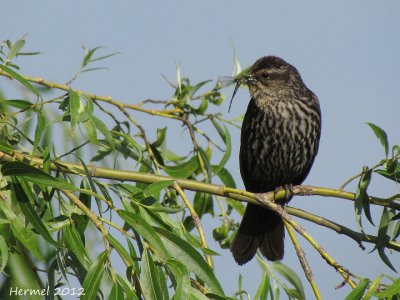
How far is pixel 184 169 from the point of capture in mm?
3172

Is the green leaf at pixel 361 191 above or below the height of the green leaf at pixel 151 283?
above

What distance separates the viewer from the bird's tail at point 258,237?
12.6ft

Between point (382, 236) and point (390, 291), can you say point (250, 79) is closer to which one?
point (382, 236)

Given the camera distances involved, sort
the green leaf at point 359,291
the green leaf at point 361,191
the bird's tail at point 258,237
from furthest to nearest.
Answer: the bird's tail at point 258,237 → the green leaf at point 361,191 → the green leaf at point 359,291

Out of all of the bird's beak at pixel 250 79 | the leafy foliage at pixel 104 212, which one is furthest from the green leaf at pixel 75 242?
the bird's beak at pixel 250 79

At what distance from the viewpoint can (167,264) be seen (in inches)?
81.5

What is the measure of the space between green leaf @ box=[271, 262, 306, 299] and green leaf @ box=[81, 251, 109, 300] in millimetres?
930

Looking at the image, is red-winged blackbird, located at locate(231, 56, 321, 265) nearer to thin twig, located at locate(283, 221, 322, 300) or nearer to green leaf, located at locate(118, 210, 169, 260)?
thin twig, located at locate(283, 221, 322, 300)

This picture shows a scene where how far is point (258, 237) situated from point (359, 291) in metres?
2.12

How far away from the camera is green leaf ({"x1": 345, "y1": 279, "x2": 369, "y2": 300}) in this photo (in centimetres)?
207

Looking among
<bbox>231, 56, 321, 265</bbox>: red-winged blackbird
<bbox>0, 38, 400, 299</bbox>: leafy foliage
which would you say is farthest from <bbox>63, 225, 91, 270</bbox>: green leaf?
<bbox>231, 56, 321, 265</bbox>: red-winged blackbird

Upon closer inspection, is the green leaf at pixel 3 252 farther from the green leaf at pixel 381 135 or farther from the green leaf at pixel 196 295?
the green leaf at pixel 381 135

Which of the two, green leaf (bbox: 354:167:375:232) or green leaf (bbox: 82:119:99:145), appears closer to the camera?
green leaf (bbox: 82:119:99:145)

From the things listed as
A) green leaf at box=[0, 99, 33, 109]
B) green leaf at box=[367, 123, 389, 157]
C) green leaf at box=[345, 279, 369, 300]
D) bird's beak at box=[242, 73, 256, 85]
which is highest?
bird's beak at box=[242, 73, 256, 85]
